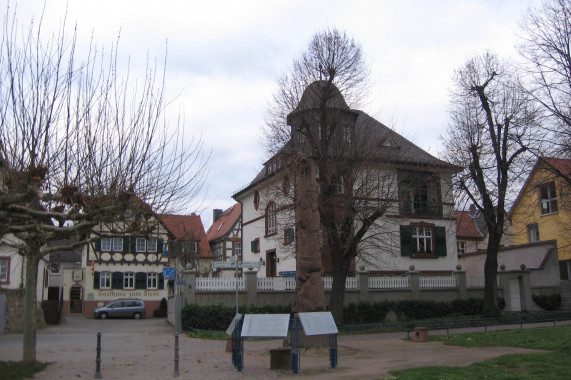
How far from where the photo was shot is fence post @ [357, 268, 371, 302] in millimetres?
→ 27094

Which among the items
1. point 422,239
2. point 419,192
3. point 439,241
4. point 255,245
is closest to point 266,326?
point 419,192

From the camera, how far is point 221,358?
15.1 meters

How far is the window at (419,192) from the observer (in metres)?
26.4

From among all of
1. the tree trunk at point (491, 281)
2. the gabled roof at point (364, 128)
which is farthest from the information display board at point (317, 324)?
the tree trunk at point (491, 281)

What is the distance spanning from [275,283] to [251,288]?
1.24 meters

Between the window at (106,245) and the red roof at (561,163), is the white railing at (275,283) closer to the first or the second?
the red roof at (561,163)

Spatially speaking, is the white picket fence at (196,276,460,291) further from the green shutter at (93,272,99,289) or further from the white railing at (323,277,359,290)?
the green shutter at (93,272,99,289)

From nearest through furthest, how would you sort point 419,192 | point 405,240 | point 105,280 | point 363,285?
point 363,285, point 419,192, point 405,240, point 105,280

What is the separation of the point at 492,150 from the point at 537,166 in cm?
483

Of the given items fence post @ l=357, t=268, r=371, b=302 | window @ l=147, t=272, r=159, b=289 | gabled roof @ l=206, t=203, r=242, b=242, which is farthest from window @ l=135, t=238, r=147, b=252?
fence post @ l=357, t=268, r=371, b=302

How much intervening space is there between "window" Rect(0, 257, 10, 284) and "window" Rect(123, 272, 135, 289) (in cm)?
1570

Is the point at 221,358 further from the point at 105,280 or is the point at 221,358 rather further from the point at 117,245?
the point at 117,245

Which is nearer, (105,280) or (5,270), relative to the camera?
(5,270)

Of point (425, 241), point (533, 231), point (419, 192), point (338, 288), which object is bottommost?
point (338, 288)
